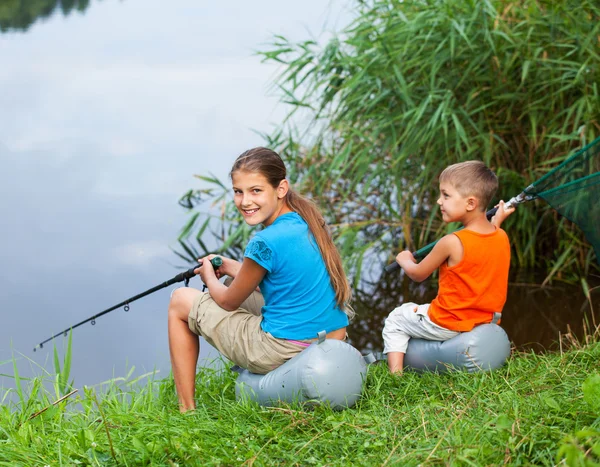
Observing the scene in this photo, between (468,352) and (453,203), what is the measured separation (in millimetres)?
569

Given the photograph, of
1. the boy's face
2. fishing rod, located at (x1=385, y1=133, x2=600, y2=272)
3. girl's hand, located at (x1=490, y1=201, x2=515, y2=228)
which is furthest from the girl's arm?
girl's hand, located at (x1=490, y1=201, x2=515, y2=228)

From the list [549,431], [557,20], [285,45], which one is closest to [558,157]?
[557,20]

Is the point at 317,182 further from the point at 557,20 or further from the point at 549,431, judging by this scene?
the point at 549,431

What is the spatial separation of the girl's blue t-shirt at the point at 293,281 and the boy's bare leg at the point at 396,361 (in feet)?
1.56

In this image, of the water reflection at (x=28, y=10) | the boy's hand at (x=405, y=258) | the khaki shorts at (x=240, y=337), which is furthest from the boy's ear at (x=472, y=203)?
the water reflection at (x=28, y=10)

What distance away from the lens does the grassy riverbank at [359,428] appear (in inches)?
85.0

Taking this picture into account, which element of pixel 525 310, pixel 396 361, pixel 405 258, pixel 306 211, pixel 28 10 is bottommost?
pixel 525 310

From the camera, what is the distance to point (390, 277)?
5859mm

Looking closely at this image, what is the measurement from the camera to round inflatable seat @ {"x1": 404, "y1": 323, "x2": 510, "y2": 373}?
3102mm

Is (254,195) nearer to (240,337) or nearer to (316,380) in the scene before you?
(240,337)

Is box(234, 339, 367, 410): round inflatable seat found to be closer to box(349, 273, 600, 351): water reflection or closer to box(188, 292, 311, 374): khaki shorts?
box(188, 292, 311, 374): khaki shorts

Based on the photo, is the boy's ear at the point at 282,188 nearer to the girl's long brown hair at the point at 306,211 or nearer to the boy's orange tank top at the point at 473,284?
the girl's long brown hair at the point at 306,211

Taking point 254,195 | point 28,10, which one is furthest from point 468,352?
point 28,10

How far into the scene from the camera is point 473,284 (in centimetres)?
308
